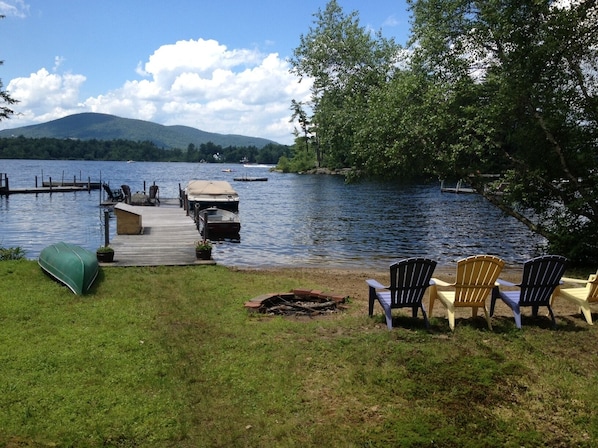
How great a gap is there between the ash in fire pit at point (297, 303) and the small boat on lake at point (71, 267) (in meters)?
3.68

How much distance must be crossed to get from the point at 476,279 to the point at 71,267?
826 cm

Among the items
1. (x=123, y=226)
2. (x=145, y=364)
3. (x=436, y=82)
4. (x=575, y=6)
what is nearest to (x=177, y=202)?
(x=123, y=226)

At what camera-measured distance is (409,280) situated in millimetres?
8469

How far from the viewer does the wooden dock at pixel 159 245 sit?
16109 mm

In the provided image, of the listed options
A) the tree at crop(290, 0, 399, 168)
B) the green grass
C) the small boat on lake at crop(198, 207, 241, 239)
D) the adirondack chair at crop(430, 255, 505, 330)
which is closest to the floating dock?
the small boat on lake at crop(198, 207, 241, 239)

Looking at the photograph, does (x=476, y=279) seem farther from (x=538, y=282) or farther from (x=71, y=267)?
(x=71, y=267)

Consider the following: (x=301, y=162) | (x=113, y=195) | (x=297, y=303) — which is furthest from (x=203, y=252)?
(x=301, y=162)

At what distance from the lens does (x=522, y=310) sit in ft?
33.1

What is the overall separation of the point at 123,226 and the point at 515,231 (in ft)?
73.3

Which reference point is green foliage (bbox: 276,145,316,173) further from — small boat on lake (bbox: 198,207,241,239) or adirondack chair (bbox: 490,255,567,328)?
adirondack chair (bbox: 490,255,567,328)

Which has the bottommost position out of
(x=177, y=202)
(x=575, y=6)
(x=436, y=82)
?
(x=177, y=202)

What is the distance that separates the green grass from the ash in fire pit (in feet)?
2.14

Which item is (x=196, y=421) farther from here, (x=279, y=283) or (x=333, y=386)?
(x=279, y=283)

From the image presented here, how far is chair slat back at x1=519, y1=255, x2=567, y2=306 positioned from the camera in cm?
876
